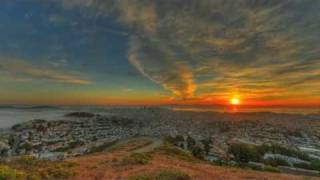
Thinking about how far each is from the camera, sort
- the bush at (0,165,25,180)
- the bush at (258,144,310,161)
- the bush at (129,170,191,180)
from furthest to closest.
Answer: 1. the bush at (258,144,310,161)
2. the bush at (129,170,191,180)
3. the bush at (0,165,25,180)

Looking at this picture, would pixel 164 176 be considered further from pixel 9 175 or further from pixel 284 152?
pixel 284 152

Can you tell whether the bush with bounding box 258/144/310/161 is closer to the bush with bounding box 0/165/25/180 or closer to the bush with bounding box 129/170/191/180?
the bush with bounding box 129/170/191/180

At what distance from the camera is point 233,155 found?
4197 cm

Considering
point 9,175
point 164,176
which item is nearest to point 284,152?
point 164,176

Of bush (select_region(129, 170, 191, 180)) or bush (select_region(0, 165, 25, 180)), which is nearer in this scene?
bush (select_region(0, 165, 25, 180))

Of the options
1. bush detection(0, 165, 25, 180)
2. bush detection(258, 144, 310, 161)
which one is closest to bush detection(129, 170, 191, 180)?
bush detection(0, 165, 25, 180)

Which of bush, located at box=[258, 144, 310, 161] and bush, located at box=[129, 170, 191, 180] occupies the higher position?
bush, located at box=[129, 170, 191, 180]

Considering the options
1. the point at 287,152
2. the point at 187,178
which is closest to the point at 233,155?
the point at 287,152

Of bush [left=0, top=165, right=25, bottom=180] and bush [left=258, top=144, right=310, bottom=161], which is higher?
bush [left=0, top=165, right=25, bottom=180]

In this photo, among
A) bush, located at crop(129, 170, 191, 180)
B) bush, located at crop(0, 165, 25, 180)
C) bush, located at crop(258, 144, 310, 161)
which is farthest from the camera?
bush, located at crop(258, 144, 310, 161)

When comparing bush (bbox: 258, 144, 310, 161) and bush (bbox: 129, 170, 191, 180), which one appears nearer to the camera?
bush (bbox: 129, 170, 191, 180)

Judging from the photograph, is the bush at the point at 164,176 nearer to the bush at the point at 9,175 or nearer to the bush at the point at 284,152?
the bush at the point at 9,175

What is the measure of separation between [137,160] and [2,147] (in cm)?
3202

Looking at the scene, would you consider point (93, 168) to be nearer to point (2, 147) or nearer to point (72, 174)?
point (72, 174)
